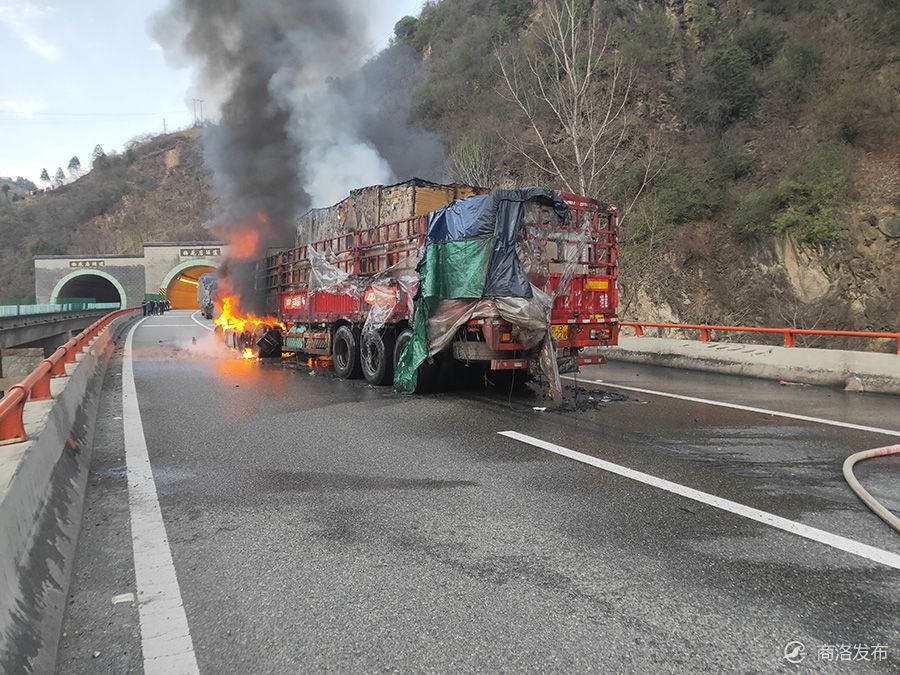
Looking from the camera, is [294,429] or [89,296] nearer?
[294,429]

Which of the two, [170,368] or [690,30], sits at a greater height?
[690,30]

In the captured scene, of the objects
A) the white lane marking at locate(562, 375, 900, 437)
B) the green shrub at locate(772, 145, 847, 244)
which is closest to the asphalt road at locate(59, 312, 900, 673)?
the white lane marking at locate(562, 375, 900, 437)

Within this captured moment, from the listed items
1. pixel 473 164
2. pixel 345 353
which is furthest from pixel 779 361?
pixel 473 164

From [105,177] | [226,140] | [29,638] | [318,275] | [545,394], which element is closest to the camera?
[29,638]

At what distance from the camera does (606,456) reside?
5406mm

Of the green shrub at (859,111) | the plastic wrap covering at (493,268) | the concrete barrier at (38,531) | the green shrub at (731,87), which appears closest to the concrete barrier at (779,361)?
the plastic wrap covering at (493,268)

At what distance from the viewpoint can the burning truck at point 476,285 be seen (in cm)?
771

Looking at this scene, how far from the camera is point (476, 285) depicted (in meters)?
7.79

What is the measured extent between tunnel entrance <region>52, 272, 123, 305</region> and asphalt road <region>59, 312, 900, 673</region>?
70.9 m

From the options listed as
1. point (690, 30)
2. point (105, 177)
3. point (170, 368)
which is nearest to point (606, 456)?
point (170, 368)

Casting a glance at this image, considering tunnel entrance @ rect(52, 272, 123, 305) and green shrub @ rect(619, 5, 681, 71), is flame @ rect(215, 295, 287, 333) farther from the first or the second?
tunnel entrance @ rect(52, 272, 123, 305)

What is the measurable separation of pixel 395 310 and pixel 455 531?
571 cm

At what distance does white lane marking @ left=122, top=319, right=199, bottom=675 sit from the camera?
2.41 m

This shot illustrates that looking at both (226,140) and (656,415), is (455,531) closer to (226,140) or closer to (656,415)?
(656,415)
